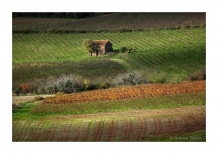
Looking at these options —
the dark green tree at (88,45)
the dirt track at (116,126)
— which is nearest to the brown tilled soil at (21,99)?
the dirt track at (116,126)

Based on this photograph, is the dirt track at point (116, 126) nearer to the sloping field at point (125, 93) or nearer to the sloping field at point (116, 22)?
the sloping field at point (125, 93)

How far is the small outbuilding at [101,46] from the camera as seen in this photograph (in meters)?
18.4

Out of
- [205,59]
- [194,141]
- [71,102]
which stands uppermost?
[205,59]

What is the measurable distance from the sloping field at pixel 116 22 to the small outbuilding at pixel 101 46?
2.16 ft

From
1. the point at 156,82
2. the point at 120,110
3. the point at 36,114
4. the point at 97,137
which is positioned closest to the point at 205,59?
the point at 156,82

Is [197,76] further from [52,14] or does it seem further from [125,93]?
[52,14]

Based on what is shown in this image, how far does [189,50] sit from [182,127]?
290 cm

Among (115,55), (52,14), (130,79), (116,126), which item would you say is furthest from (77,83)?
(52,14)

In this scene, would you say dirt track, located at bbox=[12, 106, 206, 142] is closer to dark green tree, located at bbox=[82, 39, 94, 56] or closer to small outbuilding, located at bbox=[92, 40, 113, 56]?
small outbuilding, located at bbox=[92, 40, 113, 56]

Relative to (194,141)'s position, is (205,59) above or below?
above

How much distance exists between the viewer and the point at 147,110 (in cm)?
1792

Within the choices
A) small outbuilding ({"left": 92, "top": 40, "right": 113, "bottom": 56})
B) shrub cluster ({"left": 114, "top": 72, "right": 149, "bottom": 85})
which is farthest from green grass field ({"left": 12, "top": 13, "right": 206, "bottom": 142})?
small outbuilding ({"left": 92, "top": 40, "right": 113, "bottom": 56})

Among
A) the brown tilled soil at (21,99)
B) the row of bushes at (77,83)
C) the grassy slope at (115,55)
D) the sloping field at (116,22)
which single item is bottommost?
the brown tilled soil at (21,99)
